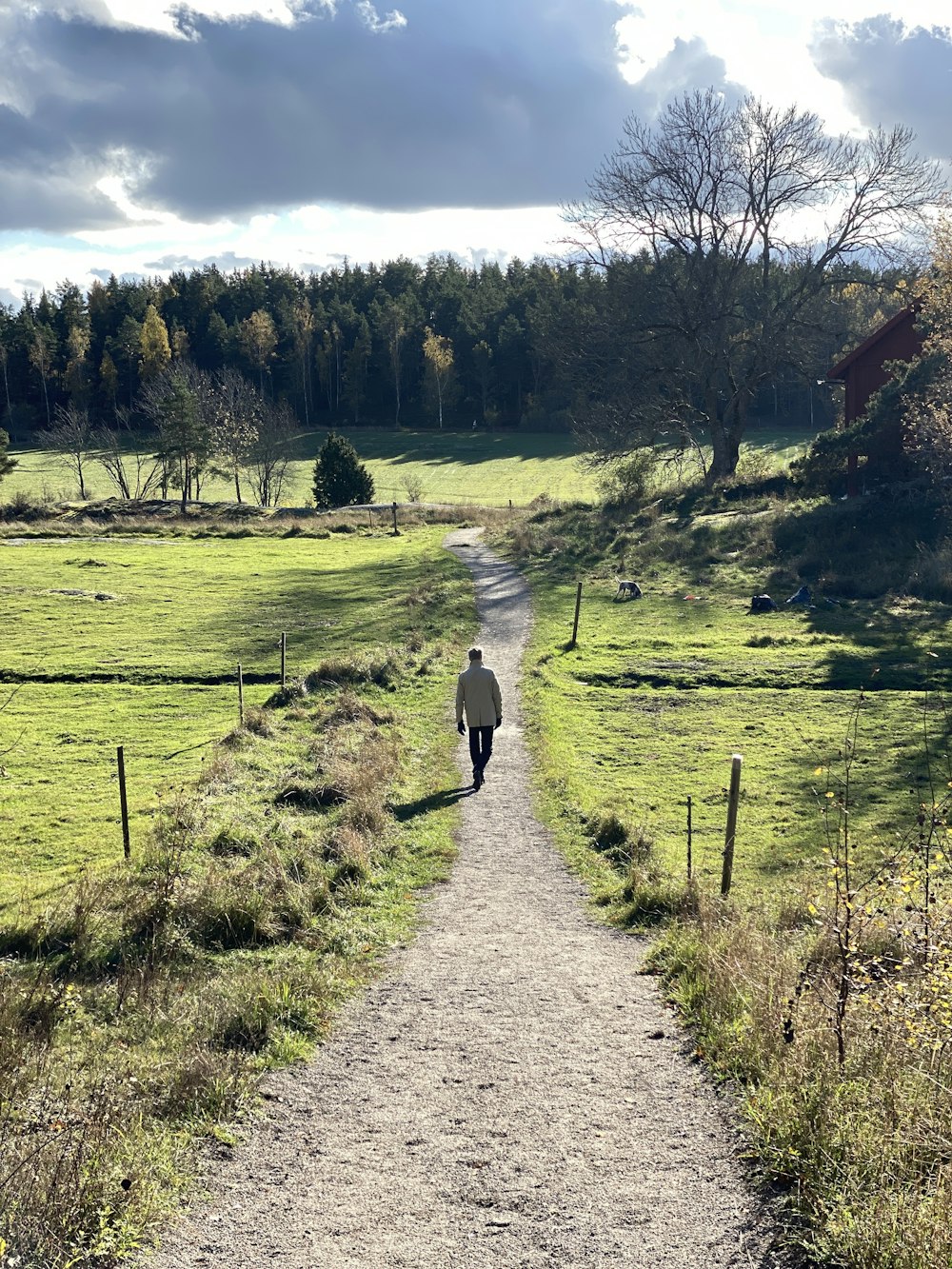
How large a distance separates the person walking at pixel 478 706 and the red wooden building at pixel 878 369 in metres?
32.1

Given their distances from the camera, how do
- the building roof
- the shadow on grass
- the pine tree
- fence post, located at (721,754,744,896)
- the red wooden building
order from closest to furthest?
fence post, located at (721,754,744,896) < the shadow on grass < the red wooden building < the building roof < the pine tree

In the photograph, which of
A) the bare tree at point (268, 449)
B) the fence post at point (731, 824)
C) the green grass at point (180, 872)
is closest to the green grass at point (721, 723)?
the fence post at point (731, 824)

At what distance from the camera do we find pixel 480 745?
54.3ft

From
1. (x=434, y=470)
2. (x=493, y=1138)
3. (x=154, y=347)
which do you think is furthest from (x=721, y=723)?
(x=154, y=347)

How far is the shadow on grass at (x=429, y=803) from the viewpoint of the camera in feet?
49.6

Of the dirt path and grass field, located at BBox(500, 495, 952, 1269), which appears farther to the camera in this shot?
grass field, located at BBox(500, 495, 952, 1269)

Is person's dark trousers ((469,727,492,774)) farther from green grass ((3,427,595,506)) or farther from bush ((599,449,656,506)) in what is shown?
green grass ((3,427,595,506))

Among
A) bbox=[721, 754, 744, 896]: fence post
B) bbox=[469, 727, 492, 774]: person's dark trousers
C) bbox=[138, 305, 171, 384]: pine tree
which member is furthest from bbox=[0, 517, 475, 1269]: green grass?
bbox=[138, 305, 171, 384]: pine tree

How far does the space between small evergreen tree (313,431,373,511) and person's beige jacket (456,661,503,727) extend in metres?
55.4

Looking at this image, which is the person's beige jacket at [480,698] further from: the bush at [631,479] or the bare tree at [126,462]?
the bare tree at [126,462]

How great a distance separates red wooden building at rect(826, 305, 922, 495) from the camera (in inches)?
1715

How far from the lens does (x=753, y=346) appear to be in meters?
56.6

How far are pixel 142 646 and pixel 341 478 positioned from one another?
1670 inches

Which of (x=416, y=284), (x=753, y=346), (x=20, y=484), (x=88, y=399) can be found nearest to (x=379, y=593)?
(x=753, y=346)
